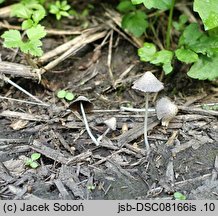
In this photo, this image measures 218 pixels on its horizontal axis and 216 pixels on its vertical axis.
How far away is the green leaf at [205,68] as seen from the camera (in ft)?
9.00

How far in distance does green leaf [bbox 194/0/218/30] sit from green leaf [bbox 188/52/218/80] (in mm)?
291

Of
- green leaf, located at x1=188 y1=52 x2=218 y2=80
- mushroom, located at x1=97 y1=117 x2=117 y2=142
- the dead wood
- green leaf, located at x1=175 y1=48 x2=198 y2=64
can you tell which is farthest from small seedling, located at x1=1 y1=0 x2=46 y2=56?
green leaf, located at x1=188 y1=52 x2=218 y2=80

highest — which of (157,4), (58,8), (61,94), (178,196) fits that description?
(157,4)

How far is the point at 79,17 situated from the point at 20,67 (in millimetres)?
853

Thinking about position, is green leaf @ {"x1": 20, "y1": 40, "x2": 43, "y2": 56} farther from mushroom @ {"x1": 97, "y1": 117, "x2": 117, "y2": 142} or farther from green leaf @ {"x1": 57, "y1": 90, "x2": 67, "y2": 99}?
mushroom @ {"x1": 97, "y1": 117, "x2": 117, "y2": 142}

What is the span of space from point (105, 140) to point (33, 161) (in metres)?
0.44

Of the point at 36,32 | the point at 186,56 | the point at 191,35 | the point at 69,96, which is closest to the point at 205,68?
the point at 186,56

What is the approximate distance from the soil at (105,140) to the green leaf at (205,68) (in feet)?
0.63

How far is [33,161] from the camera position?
242cm

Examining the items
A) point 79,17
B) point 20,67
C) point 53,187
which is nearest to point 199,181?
point 53,187

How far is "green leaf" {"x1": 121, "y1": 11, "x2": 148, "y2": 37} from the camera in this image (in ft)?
10.2

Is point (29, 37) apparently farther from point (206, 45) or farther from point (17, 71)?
point (206, 45)

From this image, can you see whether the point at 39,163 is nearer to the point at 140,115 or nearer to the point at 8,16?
the point at 140,115

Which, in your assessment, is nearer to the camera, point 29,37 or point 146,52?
point 29,37
